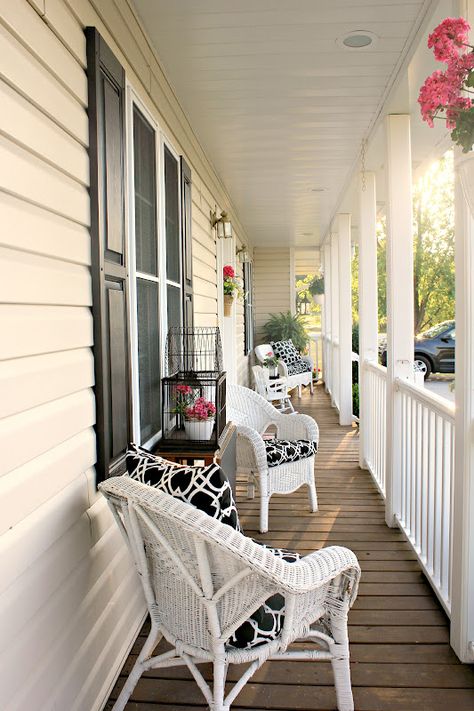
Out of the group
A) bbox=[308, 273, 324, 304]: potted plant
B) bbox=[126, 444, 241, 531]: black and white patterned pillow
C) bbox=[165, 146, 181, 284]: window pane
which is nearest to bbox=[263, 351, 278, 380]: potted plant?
bbox=[308, 273, 324, 304]: potted plant

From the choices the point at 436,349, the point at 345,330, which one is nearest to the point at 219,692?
the point at 345,330

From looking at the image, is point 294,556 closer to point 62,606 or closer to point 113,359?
point 62,606

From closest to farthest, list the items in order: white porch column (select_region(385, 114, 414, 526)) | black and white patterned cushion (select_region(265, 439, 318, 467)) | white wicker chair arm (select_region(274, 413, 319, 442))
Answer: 1. white porch column (select_region(385, 114, 414, 526))
2. black and white patterned cushion (select_region(265, 439, 318, 467))
3. white wicker chair arm (select_region(274, 413, 319, 442))

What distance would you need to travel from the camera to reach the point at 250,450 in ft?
13.3

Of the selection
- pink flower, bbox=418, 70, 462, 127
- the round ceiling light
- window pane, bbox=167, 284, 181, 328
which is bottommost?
window pane, bbox=167, 284, 181, 328

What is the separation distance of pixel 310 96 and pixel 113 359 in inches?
95.2

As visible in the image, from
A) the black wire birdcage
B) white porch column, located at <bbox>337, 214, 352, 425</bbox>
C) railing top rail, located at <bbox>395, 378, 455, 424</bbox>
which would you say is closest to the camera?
railing top rail, located at <bbox>395, 378, 455, 424</bbox>

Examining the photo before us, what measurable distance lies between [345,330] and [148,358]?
5106 millimetres

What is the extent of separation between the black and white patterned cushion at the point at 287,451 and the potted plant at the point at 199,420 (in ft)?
3.19

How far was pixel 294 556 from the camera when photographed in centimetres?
212

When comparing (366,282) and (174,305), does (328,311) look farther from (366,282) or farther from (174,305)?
(174,305)

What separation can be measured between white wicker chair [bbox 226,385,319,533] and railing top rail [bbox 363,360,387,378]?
1.97ft

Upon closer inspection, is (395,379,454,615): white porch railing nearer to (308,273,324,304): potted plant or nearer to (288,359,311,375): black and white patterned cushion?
(288,359,311,375): black and white patterned cushion

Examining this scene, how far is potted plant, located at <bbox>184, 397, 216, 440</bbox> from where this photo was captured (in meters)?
3.02
